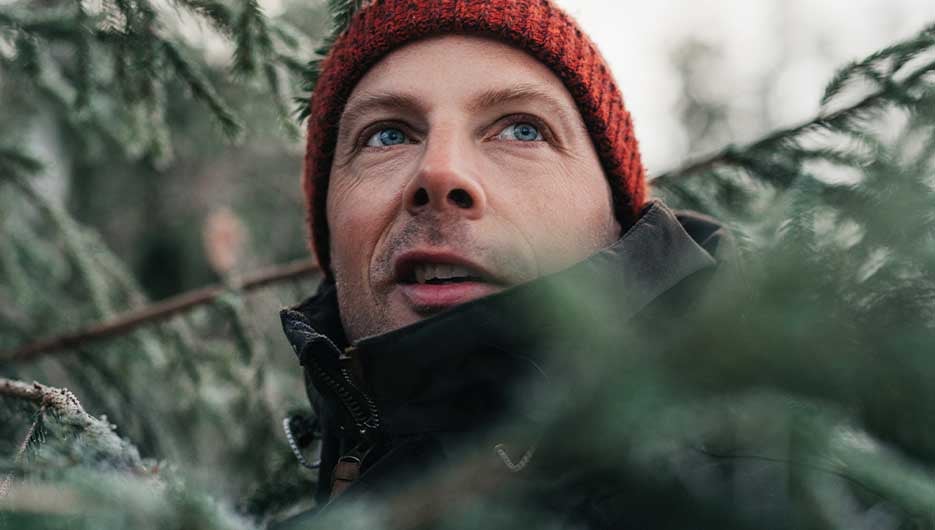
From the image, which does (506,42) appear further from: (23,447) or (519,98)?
(23,447)

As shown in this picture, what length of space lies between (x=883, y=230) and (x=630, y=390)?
0.35 m

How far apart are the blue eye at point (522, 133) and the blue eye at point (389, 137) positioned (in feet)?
0.75

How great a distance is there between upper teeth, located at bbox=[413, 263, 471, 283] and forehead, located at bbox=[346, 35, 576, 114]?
360 millimetres

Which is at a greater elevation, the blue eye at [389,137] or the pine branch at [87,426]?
the blue eye at [389,137]

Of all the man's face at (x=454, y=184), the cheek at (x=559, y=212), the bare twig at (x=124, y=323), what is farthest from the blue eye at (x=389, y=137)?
the bare twig at (x=124, y=323)

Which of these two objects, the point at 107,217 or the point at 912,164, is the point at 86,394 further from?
the point at 107,217

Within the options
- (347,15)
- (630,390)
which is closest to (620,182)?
(347,15)

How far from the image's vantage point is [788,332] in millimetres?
693

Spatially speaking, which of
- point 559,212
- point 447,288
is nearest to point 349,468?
point 447,288

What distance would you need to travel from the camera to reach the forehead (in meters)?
1.65

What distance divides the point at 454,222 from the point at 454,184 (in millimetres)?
74

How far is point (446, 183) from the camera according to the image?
150 cm

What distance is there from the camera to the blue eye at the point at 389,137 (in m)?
1.76

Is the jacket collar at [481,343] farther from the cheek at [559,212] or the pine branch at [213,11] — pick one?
the pine branch at [213,11]
